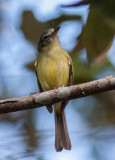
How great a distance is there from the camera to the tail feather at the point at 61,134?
3.92 m

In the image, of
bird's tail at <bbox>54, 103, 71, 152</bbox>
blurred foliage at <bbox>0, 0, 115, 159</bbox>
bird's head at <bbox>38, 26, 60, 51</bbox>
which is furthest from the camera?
bird's head at <bbox>38, 26, 60, 51</bbox>

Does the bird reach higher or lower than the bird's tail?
higher

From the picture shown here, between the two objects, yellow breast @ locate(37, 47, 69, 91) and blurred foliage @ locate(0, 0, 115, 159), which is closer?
blurred foliage @ locate(0, 0, 115, 159)

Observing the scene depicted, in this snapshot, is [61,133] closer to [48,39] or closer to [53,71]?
[53,71]

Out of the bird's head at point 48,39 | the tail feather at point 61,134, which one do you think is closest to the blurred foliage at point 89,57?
the bird's head at point 48,39

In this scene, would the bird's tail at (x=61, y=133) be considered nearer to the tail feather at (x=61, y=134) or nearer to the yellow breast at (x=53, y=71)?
the tail feather at (x=61, y=134)

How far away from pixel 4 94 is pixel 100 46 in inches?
118

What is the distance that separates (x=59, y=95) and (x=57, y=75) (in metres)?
1.05

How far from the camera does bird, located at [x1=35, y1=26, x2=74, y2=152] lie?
13.0 ft

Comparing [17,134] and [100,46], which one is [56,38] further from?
[100,46]

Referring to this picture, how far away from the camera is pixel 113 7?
208 centimetres

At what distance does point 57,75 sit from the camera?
3969 millimetres

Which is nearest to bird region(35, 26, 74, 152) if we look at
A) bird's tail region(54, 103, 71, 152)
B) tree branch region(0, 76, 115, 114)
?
bird's tail region(54, 103, 71, 152)

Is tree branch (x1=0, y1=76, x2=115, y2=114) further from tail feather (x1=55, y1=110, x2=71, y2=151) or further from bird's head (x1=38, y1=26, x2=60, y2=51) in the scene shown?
bird's head (x1=38, y1=26, x2=60, y2=51)
